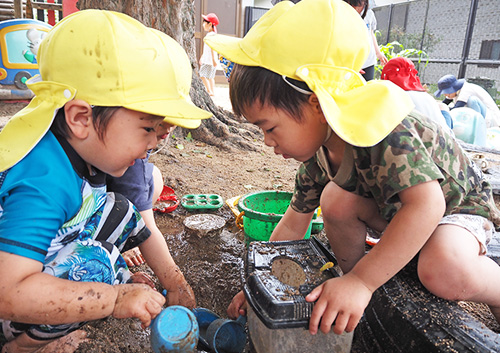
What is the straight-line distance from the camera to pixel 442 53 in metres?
10.8

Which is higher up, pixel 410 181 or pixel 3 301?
pixel 410 181

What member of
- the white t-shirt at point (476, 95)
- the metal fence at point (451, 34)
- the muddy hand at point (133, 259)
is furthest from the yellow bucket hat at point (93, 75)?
the metal fence at point (451, 34)

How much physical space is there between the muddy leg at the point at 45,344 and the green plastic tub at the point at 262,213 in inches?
34.0

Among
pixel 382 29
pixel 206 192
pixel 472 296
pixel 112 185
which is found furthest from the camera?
pixel 382 29

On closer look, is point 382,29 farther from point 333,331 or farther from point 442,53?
point 333,331

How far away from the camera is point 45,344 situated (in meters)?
1.26

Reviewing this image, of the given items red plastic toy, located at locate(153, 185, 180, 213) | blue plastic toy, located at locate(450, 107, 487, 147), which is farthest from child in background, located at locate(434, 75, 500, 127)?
red plastic toy, located at locate(153, 185, 180, 213)

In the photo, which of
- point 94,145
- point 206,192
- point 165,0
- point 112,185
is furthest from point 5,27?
point 94,145

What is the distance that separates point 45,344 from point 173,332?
1.45 feet

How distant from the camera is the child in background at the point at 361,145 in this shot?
3.77ft

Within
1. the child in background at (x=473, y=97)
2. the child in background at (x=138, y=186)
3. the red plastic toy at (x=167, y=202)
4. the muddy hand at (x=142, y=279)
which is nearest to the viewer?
the muddy hand at (x=142, y=279)

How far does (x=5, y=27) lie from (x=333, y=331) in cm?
565

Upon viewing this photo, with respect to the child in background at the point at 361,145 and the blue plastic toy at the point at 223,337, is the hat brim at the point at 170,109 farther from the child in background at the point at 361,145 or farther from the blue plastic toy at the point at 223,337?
the blue plastic toy at the point at 223,337

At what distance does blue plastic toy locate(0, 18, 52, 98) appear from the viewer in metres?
5.11
